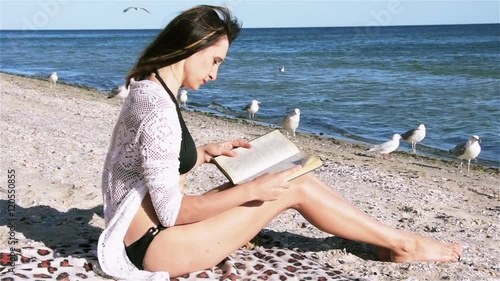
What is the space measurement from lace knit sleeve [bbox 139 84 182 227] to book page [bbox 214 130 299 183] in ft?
1.46

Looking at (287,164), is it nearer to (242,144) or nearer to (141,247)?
(242,144)

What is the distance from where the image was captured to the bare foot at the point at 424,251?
161 inches

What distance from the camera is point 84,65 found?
3325 cm

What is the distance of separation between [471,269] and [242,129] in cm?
898

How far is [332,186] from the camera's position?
7.00 metres

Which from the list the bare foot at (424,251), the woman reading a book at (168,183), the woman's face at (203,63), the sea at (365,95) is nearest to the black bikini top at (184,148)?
the woman reading a book at (168,183)

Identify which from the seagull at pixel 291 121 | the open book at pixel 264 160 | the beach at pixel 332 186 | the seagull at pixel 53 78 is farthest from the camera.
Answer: the seagull at pixel 53 78

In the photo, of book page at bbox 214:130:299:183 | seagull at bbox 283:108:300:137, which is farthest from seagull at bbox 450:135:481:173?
book page at bbox 214:130:299:183

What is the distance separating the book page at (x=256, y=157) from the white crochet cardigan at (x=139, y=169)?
44 cm

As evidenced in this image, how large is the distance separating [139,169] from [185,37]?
0.67m

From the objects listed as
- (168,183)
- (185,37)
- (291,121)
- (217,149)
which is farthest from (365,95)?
(168,183)

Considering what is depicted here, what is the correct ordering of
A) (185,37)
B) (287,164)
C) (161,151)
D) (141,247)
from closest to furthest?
(161,151) < (185,37) < (141,247) < (287,164)

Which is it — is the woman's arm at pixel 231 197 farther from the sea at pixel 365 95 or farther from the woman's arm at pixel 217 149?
the sea at pixel 365 95

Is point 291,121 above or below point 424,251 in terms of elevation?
below
